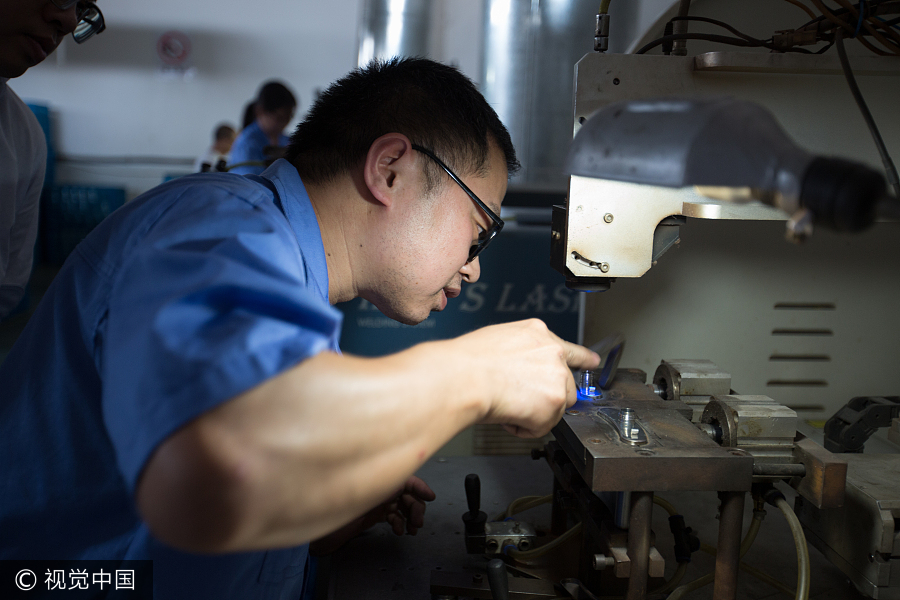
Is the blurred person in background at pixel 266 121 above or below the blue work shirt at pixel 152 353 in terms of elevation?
above

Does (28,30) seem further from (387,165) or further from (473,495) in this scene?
(473,495)

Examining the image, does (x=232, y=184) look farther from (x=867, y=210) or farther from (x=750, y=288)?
(x=750, y=288)

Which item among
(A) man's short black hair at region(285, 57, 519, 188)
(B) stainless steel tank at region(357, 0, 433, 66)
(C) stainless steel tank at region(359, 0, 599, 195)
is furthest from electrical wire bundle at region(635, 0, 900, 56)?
(B) stainless steel tank at region(357, 0, 433, 66)

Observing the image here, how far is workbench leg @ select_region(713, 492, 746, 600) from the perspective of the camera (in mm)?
838

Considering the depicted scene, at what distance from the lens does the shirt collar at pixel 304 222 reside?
2.69 feet

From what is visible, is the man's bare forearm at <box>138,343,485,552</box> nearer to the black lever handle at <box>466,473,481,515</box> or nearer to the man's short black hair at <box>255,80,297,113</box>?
the black lever handle at <box>466,473,481,515</box>

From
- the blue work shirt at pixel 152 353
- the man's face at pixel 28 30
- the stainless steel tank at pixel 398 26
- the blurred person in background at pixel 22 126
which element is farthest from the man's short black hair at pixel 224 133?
the blue work shirt at pixel 152 353

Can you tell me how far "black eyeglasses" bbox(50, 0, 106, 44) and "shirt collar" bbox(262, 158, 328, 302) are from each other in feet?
2.38

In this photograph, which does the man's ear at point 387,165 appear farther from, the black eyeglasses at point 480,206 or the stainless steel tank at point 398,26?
the stainless steel tank at point 398,26

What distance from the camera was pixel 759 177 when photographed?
17.2 inches

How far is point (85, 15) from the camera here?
1.35m

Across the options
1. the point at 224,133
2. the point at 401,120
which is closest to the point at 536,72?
the point at 401,120

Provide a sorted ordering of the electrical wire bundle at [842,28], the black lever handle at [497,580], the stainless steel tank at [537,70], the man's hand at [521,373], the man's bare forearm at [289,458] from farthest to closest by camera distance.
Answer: the stainless steel tank at [537,70] → the electrical wire bundle at [842,28] → the black lever handle at [497,580] → the man's hand at [521,373] → the man's bare forearm at [289,458]

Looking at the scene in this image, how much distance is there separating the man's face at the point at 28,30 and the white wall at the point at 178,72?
5.06m
